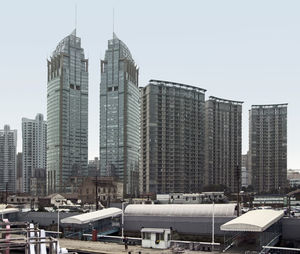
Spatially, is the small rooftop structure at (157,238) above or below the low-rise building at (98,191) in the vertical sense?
above

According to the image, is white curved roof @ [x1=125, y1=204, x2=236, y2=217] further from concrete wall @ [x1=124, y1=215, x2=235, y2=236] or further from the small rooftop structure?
the small rooftop structure

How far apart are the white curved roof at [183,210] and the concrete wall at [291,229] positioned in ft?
22.8

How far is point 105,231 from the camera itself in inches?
2542

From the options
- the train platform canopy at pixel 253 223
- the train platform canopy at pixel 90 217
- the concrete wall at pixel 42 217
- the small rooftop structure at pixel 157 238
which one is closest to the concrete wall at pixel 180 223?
the train platform canopy at pixel 90 217

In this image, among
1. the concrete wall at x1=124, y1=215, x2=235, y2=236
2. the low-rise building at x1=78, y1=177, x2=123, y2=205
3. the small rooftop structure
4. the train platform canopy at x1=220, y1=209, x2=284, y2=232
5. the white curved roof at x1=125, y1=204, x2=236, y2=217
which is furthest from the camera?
the low-rise building at x1=78, y1=177, x2=123, y2=205

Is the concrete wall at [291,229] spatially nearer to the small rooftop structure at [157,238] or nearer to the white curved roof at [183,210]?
the white curved roof at [183,210]

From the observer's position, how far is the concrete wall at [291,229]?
52031 millimetres

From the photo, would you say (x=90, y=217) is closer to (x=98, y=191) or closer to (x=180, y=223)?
(x=180, y=223)

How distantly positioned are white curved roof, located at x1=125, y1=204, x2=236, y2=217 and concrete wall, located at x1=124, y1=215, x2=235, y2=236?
833 millimetres

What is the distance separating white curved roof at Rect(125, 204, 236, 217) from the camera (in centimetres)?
5709

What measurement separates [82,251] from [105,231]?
15.7 m

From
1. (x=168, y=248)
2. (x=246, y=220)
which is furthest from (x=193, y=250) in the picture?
(x=246, y=220)

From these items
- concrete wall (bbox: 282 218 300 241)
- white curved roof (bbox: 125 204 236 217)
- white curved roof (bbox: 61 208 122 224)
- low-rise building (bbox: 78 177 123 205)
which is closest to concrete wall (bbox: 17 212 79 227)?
white curved roof (bbox: 61 208 122 224)

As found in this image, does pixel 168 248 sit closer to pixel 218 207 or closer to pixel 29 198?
pixel 218 207
